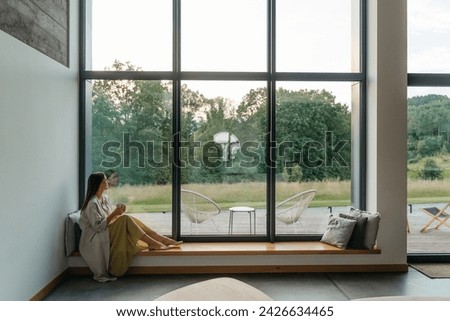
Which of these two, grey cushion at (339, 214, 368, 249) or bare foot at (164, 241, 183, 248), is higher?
grey cushion at (339, 214, 368, 249)

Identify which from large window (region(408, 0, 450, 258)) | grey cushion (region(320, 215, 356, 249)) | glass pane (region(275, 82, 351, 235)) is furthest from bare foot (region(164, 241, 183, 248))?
large window (region(408, 0, 450, 258))

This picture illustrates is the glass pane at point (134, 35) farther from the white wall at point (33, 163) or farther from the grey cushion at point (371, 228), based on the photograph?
the grey cushion at point (371, 228)

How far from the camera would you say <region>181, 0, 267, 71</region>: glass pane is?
4879mm

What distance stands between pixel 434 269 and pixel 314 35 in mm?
3203

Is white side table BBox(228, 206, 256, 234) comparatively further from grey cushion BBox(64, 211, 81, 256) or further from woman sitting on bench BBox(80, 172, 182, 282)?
grey cushion BBox(64, 211, 81, 256)

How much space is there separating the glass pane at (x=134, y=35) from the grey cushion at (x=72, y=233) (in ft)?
6.08

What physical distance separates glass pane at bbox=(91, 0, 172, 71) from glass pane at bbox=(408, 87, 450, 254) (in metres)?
3.24

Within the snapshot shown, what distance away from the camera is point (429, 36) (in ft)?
16.3

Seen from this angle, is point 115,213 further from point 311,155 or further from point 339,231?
point 339,231

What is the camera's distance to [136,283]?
412 centimetres

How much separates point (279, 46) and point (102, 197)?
2.84 metres

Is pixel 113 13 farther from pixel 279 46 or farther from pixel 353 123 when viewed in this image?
pixel 353 123

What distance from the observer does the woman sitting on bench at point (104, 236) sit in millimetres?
4145

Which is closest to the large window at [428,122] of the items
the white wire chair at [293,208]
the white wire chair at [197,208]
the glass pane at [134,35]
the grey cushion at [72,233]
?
the white wire chair at [293,208]
